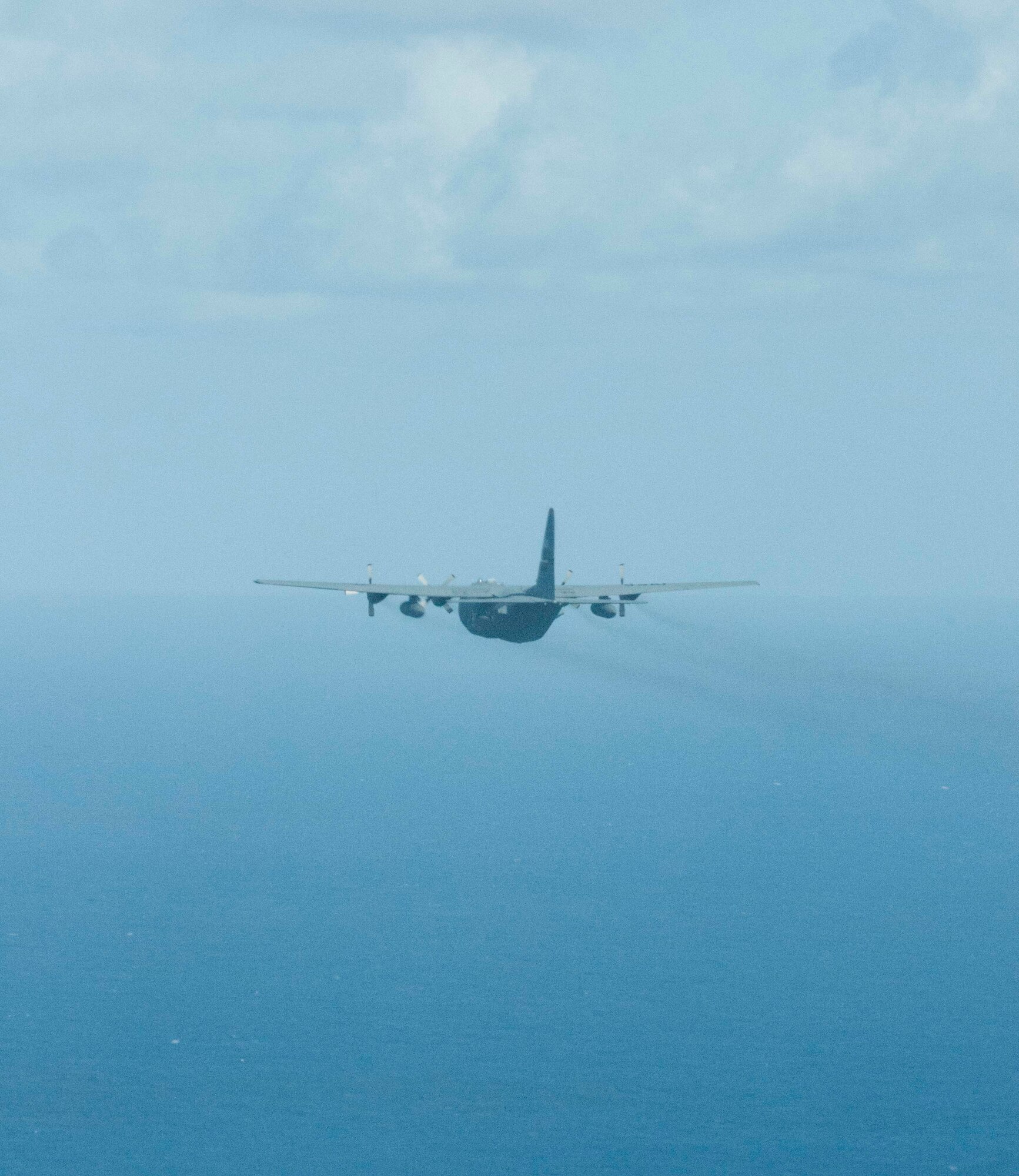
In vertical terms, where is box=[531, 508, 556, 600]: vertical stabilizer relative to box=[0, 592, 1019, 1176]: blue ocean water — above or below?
above

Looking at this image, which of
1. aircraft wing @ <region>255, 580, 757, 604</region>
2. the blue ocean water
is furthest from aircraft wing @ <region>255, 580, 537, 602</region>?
the blue ocean water

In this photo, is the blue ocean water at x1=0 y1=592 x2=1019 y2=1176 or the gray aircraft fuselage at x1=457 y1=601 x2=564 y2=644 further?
the blue ocean water at x1=0 y1=592 x2=1019 y2=1176

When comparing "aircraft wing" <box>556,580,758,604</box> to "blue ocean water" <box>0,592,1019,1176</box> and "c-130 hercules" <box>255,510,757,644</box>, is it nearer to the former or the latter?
"c-130 hercules" <box>255,510,757,644</box>

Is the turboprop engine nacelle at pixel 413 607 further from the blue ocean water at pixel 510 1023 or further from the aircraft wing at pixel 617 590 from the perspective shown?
the blue ocean water at pixel 510 1023

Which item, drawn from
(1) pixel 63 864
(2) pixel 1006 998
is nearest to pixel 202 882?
(1) pixel 63 864

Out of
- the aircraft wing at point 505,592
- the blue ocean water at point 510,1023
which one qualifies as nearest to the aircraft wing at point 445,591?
the aircraft wing at point 505,592

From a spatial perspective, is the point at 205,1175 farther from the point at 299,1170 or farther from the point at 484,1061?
the point at 484,1061
